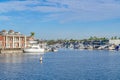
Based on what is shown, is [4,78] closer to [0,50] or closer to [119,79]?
[119,79]

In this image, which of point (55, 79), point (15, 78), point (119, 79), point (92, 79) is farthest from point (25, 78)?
point (119, 79)

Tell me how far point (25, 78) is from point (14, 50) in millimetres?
137008

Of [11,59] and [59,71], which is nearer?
[59,71]

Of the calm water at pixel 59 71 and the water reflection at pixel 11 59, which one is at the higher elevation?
the water reflection at pixel 11 59

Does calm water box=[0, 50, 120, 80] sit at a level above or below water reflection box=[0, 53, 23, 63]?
below

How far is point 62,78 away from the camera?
63.7 meters

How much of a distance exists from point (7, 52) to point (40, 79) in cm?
13320

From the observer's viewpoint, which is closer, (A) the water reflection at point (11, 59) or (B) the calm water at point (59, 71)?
(B) the calm water at point (59, 71)

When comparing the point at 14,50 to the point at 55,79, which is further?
the point at 14,50

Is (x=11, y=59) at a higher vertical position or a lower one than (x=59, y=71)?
higher

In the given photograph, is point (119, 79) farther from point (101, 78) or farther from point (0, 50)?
point (0, 50)

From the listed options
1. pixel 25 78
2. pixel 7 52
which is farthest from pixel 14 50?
pixel 25 78

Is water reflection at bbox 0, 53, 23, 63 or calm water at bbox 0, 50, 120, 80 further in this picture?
water reflection at bbox 0, 53, 23, 63

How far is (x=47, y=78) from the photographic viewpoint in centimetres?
6384
